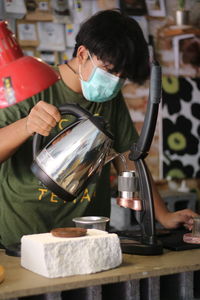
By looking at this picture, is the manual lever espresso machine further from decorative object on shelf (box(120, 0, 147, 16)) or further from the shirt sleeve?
decorative object on shelf (box(120, 0, 147, 16))

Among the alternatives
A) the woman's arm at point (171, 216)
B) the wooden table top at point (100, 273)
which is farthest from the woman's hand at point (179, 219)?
the wooden table top at point (100, 273)

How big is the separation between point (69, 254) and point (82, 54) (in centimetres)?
88

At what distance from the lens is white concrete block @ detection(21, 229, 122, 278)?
1.68 meters

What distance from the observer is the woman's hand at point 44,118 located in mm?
1874

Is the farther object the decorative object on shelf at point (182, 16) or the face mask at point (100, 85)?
the decorative object on shelf at point (182, 16)

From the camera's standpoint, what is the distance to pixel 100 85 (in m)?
2.25

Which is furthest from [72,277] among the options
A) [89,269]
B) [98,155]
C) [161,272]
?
[98,155]

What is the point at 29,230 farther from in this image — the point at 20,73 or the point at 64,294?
the point at 20,73

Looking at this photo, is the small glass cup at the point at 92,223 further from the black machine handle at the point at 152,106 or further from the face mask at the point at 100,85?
the face mask at the point at 100,85

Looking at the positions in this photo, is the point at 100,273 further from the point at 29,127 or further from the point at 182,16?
the point at 182,16

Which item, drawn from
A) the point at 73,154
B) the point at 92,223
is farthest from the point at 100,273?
the point at 73,154

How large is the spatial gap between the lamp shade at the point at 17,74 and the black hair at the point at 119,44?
0.68 metres

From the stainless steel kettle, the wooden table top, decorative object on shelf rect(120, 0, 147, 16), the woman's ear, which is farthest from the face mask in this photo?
decorative object on shelf rect(120, 0, 147, 16)

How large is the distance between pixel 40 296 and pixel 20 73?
68 cm
